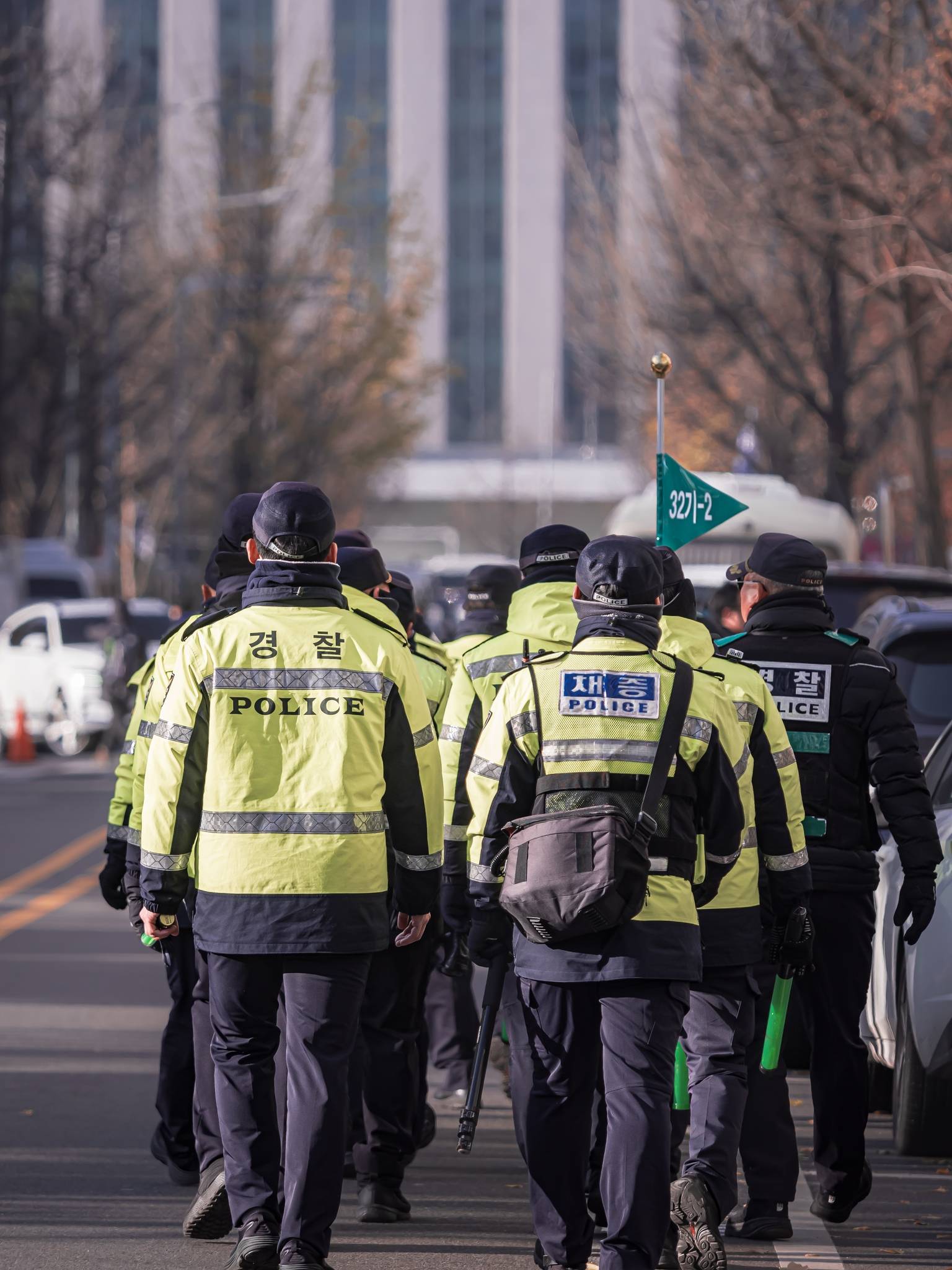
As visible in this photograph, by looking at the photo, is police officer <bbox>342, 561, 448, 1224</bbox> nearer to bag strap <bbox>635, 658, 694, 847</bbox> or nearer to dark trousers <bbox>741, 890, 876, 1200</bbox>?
dark trousers <bbox>741, 890, 876, 1200</bbox>

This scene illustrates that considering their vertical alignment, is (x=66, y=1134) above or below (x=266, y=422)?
below

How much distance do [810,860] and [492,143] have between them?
89.0 meters

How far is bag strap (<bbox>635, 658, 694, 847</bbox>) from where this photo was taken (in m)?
5.24

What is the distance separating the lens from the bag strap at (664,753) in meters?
5.24

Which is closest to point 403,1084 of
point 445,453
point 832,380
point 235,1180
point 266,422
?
point 235,1180

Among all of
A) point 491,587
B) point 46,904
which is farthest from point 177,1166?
point 46,904

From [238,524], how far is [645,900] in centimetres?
205

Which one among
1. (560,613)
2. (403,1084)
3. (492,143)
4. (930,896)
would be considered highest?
(492,143)

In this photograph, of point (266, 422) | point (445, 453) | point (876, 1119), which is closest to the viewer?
point (876, 1119)

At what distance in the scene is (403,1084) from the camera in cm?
662

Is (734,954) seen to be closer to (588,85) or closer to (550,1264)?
(550,1264)

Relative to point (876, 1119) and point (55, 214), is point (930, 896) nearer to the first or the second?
point (876, 1119)

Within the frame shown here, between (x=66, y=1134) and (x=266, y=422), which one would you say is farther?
(x=266, y=422)

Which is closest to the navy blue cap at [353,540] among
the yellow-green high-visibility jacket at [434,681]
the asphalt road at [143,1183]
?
the yellow-green high-visibility jacket at [434,681]
